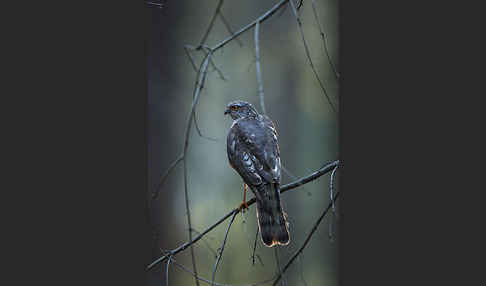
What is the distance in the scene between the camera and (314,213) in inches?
66.3

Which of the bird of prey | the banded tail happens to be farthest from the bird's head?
the banded tail

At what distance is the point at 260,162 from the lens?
1.49 metres

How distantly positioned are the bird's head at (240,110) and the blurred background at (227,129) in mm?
75

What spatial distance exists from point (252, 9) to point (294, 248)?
1.01m

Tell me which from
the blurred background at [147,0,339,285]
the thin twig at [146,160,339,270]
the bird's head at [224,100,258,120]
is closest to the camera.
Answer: the thin twig at [146,160,339,270]

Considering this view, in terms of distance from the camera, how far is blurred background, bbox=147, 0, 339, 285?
1.51m

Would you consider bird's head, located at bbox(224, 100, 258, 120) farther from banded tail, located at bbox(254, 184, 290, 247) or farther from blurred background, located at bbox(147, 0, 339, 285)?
banded tail, located at bbox(254, 184, 290, 247)

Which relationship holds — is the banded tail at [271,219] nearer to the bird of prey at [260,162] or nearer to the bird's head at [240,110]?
the bird of prey at [260,162]

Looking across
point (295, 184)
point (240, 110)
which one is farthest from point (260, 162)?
point (240, 110)

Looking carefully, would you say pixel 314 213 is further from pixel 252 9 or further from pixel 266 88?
pixel 252 9

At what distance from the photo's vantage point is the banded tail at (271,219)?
1.33 m

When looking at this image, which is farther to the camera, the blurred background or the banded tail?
the blurred background

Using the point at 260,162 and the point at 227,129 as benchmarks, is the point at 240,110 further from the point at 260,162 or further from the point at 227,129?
the point at 260,162

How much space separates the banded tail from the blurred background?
9 cm
